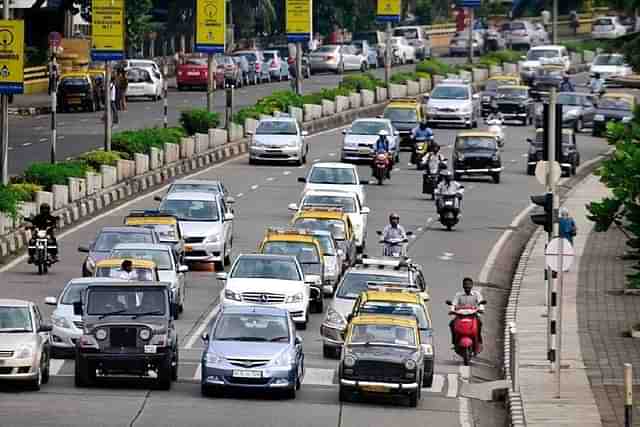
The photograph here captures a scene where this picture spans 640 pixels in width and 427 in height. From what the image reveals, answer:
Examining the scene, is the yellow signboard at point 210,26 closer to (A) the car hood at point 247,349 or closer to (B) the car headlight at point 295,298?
(B) the car headlight at point 295,298

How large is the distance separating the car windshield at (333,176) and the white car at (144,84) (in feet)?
114

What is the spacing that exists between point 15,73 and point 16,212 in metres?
5.07

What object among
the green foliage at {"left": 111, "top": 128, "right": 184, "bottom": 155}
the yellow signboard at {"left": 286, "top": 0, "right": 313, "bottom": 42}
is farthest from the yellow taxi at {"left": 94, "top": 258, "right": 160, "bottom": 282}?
the yellow signboard at {"left": 286, "top": 0, "right": 313, "bottom": 42}

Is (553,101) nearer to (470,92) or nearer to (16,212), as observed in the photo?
(16,212)

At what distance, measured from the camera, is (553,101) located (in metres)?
32.8

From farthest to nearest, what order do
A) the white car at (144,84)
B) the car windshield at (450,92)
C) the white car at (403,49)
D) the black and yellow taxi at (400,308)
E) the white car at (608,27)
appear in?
the white car at (608,27)
the white car at (403,49)
the white car at (144,84)
the car windshield at (450,92)
the black and yellow taxi at (400,308)

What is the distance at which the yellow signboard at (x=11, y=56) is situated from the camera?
50.6 meters

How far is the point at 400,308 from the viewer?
33.6 m

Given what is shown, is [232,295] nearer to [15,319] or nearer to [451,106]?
[15,319]

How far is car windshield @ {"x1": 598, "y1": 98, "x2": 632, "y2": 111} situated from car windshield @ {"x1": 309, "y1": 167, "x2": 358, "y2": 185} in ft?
93.2

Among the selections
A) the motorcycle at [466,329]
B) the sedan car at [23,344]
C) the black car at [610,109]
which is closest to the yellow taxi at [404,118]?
the black car at [610,109]

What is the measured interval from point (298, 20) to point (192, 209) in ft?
116

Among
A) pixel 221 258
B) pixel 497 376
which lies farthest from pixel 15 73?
pixel 497 376

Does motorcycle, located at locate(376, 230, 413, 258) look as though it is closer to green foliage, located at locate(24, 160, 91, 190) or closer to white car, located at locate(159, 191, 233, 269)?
white car, located at locate(159, 191, 233, 269)
